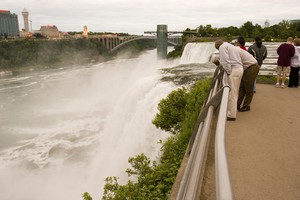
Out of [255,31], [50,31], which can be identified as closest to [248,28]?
[255,31]

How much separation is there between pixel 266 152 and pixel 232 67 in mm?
1957

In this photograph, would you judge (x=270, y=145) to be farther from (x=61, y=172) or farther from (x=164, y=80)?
(x=61, y=172)

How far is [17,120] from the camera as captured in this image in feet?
82.2

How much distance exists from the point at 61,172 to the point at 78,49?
69355 mm

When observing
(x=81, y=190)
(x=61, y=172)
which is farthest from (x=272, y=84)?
(x=61, y=172)

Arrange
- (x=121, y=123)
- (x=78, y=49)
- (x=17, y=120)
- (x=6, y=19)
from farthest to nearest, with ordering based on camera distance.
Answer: (x=6, y=19)
(x=78, y=49)
(x=17, y=120)
(x=121, y=123)

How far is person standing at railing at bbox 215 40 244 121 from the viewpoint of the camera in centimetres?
514

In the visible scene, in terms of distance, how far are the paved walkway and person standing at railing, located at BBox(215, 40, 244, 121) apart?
38 cm

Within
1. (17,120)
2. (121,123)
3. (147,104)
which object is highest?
(147,104)

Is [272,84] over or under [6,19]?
under

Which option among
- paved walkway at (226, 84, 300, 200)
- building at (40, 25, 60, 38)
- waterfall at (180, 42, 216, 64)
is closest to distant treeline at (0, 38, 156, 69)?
building at (40, 25, 60, 38)

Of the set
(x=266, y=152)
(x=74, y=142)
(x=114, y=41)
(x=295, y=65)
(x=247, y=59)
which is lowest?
(x=74, y=142)

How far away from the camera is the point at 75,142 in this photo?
17.8m

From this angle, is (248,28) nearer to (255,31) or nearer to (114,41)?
(255,31)
